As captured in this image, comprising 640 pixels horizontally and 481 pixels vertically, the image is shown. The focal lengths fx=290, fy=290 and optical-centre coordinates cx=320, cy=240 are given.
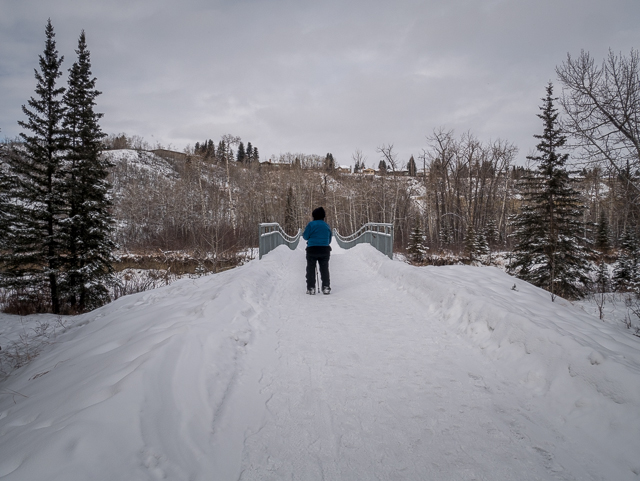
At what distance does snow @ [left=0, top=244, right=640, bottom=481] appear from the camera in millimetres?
1829

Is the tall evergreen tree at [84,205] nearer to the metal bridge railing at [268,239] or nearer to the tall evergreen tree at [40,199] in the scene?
the tall evergreen tree at [40,199]

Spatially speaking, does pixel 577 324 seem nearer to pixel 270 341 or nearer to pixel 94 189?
pixel 270 341

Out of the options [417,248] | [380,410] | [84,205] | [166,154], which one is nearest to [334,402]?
[380,410]

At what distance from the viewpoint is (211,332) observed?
353 cm

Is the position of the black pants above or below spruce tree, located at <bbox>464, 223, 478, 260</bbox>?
above

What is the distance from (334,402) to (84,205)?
17.0 meters

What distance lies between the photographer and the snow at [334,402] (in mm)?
1829

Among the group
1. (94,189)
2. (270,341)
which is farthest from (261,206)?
(270,341)

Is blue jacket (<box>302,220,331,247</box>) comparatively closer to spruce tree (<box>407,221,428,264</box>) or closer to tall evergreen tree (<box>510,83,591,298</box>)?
tall evergreen tree (<box>510,83,591,298</box>)

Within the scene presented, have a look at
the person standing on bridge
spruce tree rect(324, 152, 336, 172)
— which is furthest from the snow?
spruce tree rect(324, 152, 336, 172)

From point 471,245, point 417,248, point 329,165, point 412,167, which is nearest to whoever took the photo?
point 471,245

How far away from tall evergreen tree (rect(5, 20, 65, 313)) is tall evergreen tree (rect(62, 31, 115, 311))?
428 mm

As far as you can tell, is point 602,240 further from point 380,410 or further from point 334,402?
point 334,402

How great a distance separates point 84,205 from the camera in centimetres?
1441
